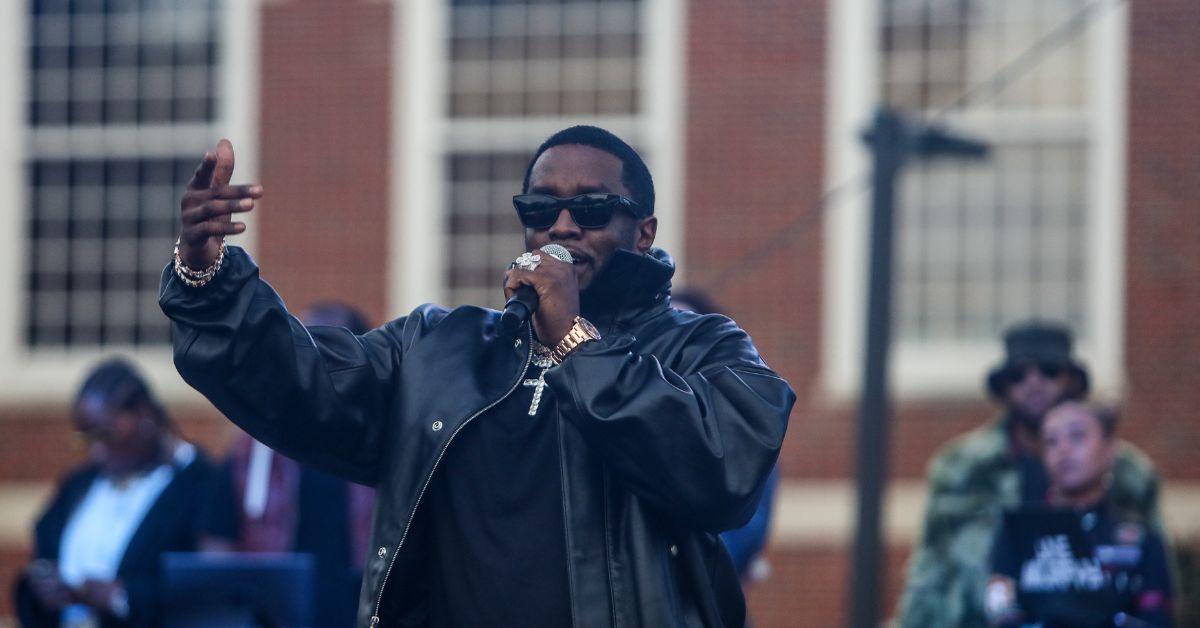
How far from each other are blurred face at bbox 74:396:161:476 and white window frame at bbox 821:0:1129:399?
20.1ft

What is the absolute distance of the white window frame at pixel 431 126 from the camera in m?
12.4

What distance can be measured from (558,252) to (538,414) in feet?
0.97

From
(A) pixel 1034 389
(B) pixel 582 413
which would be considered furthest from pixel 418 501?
(A) pixel 1034 389

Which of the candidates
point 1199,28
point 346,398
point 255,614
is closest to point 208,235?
point 346,398

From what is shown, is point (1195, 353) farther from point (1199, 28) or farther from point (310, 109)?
point (310, 109)

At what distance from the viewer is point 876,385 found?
8.29 metres

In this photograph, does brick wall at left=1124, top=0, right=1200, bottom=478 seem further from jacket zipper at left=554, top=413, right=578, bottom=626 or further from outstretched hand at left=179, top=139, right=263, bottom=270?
outstretched hand at left=179, top=139, right=263, bottom=270

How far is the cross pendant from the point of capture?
3.18 m

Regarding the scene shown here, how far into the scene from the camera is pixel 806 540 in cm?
1183

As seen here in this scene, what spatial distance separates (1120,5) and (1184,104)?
78 cm

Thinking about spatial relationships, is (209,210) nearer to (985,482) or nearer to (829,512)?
(985,482)

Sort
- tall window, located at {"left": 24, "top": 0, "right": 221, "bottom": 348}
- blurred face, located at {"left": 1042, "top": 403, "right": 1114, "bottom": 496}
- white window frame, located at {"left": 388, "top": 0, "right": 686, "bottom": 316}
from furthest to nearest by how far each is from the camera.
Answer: tall window, located at {"left": 24, "top": 0, "right": 221, "bottom": 348} < white window frame, located at {"left": 388, "top": 0, "right": 686, "bottom": 316} < blurred face, located at {"left": 1042, "top": 403, "right": 1114, "bottom": 496}

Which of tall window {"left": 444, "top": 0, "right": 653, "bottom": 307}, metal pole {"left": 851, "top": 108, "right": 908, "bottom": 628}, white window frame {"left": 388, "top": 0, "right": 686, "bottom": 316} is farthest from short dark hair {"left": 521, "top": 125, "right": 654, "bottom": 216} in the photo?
tall window {"left": 444, "top": 0, "right": 653, "bottom": 307}

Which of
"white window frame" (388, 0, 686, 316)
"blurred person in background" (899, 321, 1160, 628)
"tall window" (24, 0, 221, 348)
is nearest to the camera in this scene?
"blurred person in background" (899, 321, 1160, 628)
